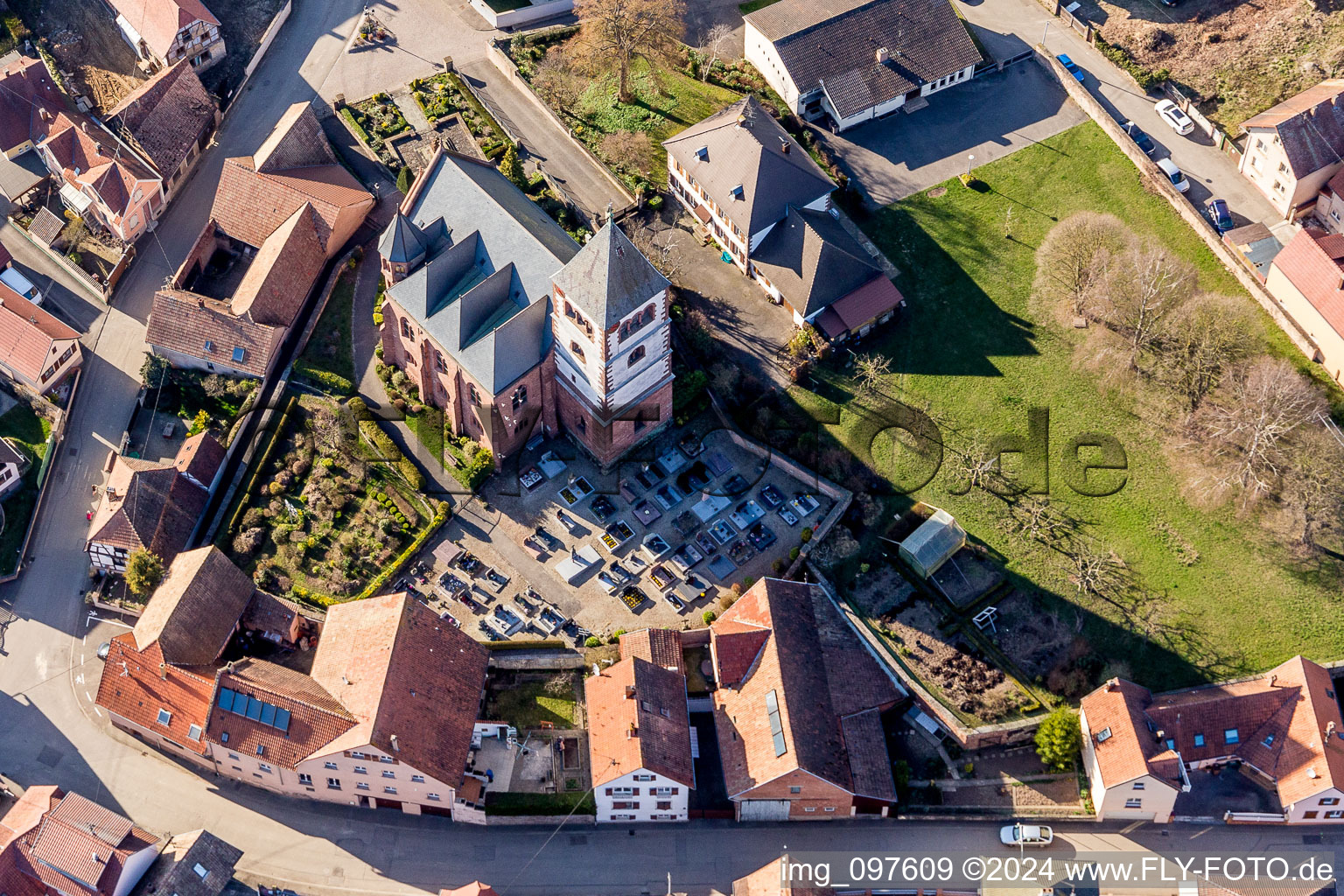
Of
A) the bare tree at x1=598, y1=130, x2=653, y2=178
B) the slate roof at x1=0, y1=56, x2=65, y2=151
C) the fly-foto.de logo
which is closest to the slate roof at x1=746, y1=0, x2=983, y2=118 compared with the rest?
the bare tree at x1=598, y1=130, x2=653, y2=178

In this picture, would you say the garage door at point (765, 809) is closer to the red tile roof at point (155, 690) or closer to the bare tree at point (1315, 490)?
the red tile roof at point (155, 690)

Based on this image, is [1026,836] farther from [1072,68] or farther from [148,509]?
[1072,68]

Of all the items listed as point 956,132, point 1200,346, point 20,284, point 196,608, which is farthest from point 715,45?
point 196,608

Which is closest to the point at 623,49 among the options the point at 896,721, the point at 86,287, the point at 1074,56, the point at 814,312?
the point at 814,312

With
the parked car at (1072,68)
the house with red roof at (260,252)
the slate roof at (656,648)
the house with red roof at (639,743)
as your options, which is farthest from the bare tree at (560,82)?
the house with red roof at (639,743)

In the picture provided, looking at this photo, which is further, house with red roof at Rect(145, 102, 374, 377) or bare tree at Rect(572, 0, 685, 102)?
bare tree at Rect(572, 0, 685, 102)

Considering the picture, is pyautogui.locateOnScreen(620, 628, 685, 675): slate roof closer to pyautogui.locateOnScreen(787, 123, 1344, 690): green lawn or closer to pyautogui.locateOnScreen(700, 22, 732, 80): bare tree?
pyautogui.locateOnScreen(787, 123, 1344, 690): green lawn
